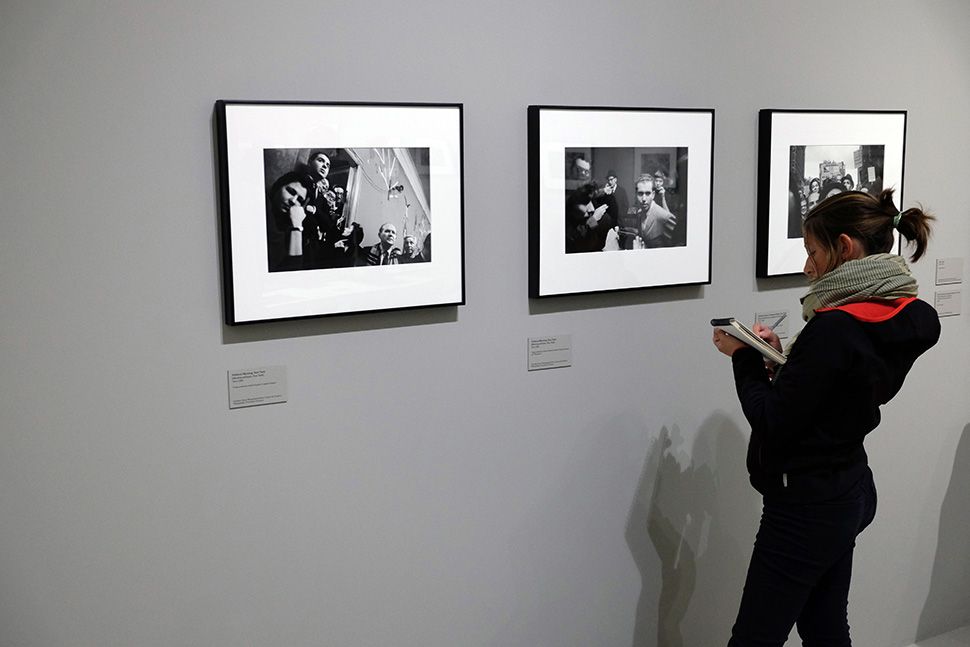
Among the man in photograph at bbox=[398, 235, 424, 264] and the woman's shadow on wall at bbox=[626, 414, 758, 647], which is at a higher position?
the man in photograph at bbox=[398, 235, 424, 264]

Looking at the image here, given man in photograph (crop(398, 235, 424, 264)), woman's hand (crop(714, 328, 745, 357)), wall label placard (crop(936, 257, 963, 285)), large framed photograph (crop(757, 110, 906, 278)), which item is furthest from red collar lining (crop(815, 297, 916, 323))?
wall label placard (crop(936, 257, 963, 285))

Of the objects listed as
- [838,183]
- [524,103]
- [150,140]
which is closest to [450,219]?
[524,103]

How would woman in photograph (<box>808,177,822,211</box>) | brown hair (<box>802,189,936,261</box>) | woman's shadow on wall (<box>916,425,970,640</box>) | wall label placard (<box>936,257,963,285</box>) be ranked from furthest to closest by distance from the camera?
woman's shadow on wall (<box>916,425,970,640</box>) → wall label placard (<box>936,257,963,285</box>) → woman in photograph (<box>808,177,822,211</box>) → brown hair (<box>802,189,936,261</box>)

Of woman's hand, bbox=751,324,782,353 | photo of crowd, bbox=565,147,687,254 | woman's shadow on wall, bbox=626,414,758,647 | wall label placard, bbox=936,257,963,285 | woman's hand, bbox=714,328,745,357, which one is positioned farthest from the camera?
wall label placard, bbox=936,257,963,285

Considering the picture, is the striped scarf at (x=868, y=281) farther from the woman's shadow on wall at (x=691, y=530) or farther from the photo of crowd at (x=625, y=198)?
the woman's shadow on wall at (x=691, y=530)

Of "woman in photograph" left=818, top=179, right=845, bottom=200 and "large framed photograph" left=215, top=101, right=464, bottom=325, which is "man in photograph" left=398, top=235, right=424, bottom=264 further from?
"woman in photograph" left=818, top=179, right=845, bottom=200

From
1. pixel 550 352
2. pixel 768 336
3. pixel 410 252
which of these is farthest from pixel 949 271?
pixel 410 252

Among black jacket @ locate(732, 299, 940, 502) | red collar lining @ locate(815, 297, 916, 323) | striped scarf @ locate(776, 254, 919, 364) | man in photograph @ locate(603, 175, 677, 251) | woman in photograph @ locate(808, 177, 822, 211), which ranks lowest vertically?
black jacket @ locate(732, 299, 940, 502)

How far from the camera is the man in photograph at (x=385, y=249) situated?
2.58 metres

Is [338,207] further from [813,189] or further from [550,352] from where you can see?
[813,189]

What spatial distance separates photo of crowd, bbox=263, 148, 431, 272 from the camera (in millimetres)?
2438

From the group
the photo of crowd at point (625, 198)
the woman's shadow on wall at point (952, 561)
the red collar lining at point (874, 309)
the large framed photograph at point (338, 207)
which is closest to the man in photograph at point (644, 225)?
the photo of crowd at point (625, 198)

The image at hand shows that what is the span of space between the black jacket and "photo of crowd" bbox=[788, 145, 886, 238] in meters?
0.86

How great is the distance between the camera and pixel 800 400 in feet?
8.11
